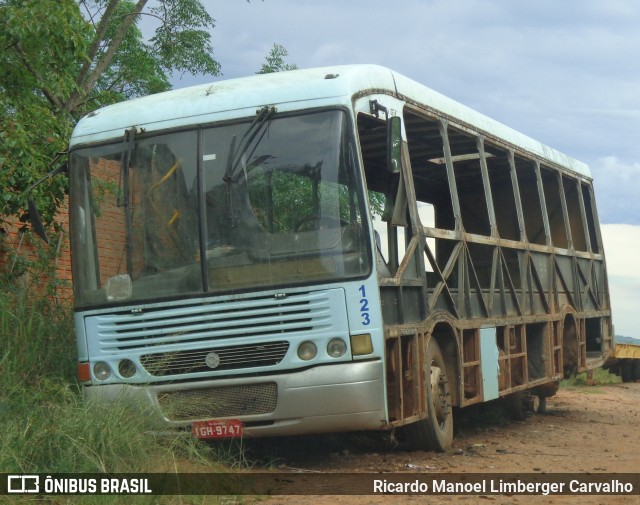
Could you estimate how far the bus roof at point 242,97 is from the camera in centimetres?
754

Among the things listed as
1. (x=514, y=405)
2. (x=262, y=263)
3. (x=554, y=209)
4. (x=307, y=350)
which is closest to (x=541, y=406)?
(x=514, y=405)

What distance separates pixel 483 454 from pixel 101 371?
3.34 m

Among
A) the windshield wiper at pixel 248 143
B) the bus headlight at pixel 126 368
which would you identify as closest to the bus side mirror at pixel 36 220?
the bus headlight at pixel 126 368

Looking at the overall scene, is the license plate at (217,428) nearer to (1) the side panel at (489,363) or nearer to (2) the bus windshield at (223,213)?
(2) the bus windshield at (223,213)

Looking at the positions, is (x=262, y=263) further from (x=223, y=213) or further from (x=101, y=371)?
(x=101, y=371)

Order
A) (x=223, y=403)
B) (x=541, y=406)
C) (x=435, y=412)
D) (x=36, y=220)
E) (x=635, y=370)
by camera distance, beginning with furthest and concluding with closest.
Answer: (x=635, y=370) → (x=541, y=406) → (x=435, y=412) → (x=36, y=220) → (x=223, y=403)

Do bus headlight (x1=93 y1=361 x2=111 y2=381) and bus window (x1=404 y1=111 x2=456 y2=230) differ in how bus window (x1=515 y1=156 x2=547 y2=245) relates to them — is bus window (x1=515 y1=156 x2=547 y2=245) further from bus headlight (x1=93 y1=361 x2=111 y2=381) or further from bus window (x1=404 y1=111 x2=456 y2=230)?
bus headlight (x1=93 y1=361 x2=111 y2=381)

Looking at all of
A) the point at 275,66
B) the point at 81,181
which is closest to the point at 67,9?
the point at 81,181

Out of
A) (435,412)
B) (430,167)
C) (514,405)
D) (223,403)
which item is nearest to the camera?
(223,403)

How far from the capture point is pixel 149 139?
790cm

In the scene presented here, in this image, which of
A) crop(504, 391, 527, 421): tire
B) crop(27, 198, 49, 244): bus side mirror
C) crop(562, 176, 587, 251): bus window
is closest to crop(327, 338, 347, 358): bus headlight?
crop(27, 198, 49, 244): bus side mirror

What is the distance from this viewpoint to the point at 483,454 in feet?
28.9

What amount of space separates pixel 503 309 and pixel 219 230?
4041 millimetres

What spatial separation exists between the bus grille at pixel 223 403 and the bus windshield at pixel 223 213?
72 cm
